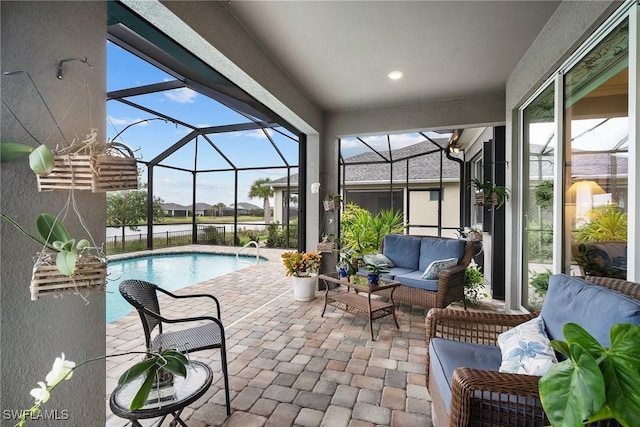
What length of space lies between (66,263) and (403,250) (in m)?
4.44

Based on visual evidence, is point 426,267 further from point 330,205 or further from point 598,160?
point 598,160

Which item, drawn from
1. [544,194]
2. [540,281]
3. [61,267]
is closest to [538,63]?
[544,194]

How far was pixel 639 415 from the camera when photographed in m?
0.68

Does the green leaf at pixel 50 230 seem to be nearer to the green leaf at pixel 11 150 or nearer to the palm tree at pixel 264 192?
the green leaf at pixel 11 150

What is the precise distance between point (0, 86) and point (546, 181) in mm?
4212

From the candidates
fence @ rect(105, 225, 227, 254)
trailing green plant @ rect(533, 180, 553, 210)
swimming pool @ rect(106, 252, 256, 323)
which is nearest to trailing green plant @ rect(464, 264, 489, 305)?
trailing green plant @ rect(533, 180, 553, 210)

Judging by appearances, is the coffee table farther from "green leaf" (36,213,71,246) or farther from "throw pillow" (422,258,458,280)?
"green leaf" (36,213,71,246)

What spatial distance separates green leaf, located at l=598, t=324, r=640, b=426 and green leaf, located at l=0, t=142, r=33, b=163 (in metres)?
2.06

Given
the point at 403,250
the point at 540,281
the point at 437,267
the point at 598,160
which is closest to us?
the point at 598,160

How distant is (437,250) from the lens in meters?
4.42

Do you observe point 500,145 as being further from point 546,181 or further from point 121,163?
point 121,163

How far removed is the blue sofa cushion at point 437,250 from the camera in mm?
4252

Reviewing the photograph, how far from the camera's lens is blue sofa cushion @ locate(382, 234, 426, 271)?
15.4ft

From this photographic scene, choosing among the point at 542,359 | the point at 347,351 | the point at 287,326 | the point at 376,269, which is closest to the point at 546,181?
the point at 376,269
